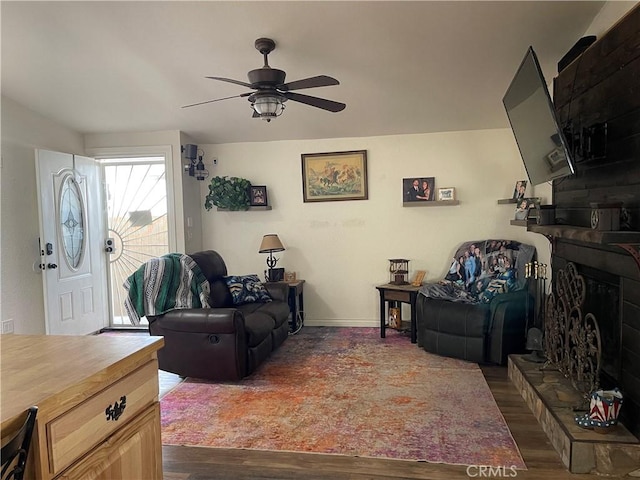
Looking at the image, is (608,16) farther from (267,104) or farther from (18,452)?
Answer: (18,452)

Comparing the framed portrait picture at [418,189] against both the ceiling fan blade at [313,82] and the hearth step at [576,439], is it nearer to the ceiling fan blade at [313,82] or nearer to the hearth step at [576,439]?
the ceiling fan blade at [313,82]

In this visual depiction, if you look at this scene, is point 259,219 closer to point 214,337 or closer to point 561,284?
point 214,337

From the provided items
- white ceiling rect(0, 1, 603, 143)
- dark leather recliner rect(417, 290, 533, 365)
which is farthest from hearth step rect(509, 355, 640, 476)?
white ceiling rect(0, 1, 603, 143)

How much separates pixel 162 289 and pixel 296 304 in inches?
70.7

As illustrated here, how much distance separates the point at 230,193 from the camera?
16.5ft

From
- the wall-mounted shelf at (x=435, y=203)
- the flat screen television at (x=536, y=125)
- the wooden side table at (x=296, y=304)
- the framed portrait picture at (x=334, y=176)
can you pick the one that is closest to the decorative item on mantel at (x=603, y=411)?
the flat screen television at (x=536, y=125)

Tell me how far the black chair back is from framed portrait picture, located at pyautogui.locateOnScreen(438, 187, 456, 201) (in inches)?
176

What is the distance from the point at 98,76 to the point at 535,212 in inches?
147

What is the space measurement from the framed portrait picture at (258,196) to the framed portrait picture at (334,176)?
0.46 meters

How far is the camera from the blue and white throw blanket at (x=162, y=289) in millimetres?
3568

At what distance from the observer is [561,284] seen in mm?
2945

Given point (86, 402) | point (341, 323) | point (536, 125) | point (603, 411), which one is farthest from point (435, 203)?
point (86, 402)

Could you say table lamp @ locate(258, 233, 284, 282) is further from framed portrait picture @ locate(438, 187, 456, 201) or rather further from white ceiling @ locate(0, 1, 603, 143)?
framed portrait picture @ locate(438, 187, 456, 201)

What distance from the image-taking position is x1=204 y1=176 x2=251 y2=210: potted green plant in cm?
503
